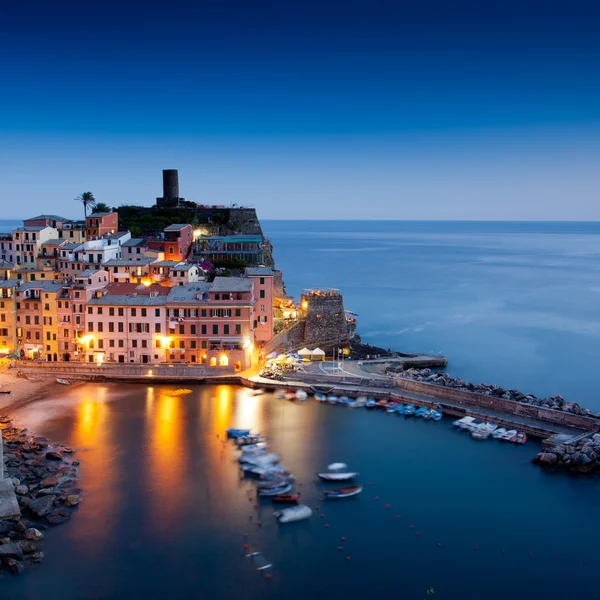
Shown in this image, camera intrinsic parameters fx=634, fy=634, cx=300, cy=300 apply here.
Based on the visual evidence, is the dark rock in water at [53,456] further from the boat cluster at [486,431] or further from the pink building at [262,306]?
the boat cluster at [486,431]

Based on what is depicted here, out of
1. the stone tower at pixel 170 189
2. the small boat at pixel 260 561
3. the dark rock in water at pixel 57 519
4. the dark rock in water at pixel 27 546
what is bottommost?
the small boat at pixel 260 561

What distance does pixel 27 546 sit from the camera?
22781 mm

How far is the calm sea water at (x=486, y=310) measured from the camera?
5069 centimetres

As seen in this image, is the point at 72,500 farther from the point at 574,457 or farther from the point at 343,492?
the point at 574,457

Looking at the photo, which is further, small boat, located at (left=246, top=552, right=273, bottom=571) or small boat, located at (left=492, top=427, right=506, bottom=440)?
small boat, located at (left=492, top=427, right=506, bottom=440)

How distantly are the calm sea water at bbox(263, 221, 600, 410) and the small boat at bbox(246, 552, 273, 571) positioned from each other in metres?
27.3

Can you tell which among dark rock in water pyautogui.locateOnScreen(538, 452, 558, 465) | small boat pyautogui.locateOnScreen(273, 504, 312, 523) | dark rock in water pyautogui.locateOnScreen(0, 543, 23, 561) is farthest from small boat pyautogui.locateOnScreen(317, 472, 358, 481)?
dark rock in water pyautogui.locateOnScreen(0, 543, 23, 561)

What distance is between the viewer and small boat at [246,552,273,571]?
22.6m

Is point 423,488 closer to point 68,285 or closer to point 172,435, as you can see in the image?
point 172,435

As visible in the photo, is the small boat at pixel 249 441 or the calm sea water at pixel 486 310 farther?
the calm sea water at pixel 486 310

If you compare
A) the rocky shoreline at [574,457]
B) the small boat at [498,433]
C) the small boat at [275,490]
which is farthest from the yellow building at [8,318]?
the rocky shoreline at [574,457]

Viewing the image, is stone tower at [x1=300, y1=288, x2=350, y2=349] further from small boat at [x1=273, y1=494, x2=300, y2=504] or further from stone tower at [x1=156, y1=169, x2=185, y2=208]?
stone tower at [x1=156, y1=169, x2=185, y2=208]

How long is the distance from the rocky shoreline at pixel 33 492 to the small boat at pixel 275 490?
25.2 feet

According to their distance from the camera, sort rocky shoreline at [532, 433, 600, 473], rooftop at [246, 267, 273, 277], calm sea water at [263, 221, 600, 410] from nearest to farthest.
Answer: rocky shoreline at [532, 433, 600, 473], rooftop at [246, 267, 273, 277], calm sea water at [263, 221, 600, 410]
